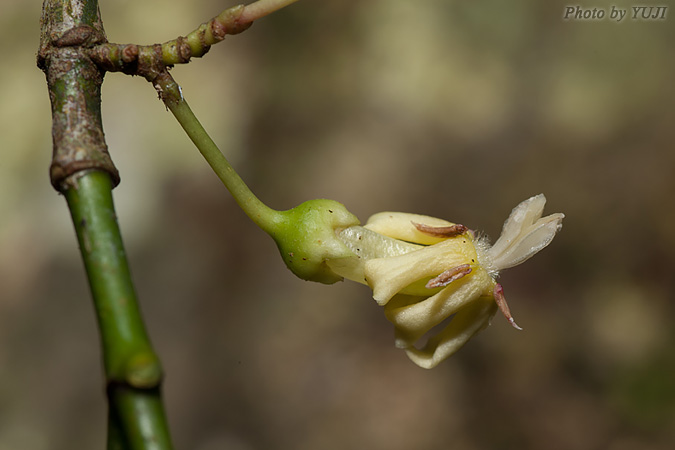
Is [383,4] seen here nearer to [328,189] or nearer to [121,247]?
[328,189]

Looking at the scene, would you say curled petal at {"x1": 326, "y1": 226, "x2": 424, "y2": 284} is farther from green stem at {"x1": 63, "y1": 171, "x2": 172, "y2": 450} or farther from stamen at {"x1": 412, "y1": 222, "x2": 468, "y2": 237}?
green stem at {"x1": 63, "y1": 171, "x2": 172, "y2": 450}

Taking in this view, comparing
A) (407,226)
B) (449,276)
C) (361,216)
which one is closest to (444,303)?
(449,276)

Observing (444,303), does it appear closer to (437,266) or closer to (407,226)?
(437,266)

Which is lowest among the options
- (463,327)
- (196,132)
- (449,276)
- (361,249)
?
(463,327)

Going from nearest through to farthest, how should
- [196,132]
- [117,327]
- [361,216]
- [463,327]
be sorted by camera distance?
[117,327], [196,132], [463,327], [361,216]

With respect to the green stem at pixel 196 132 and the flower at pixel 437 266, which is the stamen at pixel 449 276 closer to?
the flower at pixel 437 266
